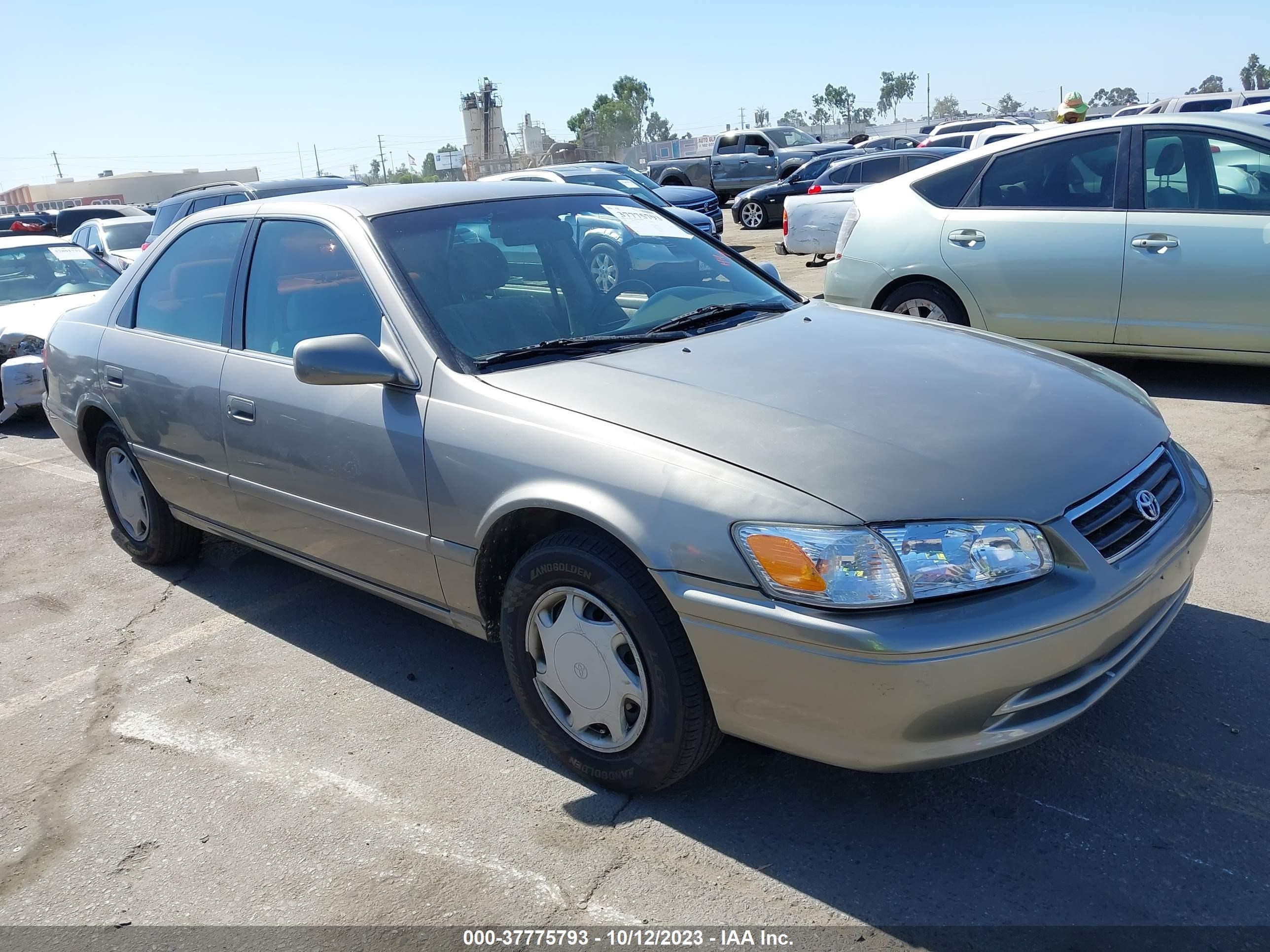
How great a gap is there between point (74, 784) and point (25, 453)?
5.44m

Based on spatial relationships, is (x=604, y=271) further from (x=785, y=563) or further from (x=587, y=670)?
(x=785, y=563)

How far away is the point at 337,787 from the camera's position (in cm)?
312

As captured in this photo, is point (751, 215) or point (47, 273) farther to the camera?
point (751, 215)

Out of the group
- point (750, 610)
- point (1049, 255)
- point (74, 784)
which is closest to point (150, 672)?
point (74, 784)

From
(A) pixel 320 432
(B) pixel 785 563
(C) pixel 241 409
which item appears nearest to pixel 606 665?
(B) pixel 785 563

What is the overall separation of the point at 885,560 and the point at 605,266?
1.83 m

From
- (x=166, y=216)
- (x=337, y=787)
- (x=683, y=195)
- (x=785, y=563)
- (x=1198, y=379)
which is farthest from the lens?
(x=683, y=195)

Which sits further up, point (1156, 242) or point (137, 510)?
point (1156, 242)

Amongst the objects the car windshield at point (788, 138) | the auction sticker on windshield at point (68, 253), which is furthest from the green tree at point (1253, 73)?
the auction sticker on windshield at point (68, 253)

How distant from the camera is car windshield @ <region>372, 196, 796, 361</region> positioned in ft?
11.1

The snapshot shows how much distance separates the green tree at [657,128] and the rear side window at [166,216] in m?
125

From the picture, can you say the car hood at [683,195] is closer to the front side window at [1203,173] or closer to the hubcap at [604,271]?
the front side window at [1203,173]

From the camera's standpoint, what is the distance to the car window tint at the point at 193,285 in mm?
4117

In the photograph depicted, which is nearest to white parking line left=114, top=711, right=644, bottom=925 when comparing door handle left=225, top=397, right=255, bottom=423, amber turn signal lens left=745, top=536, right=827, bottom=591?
amber turn signal lens left=745, top=536, right=827, bottom=591
